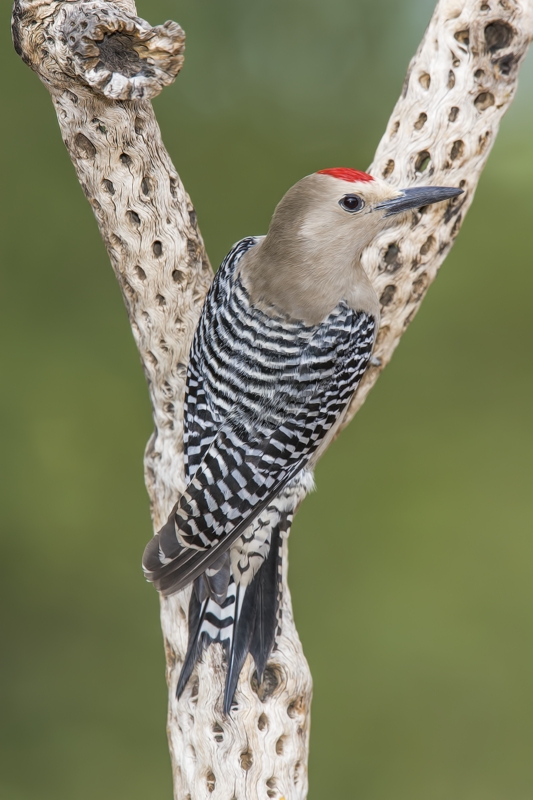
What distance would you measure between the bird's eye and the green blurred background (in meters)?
1.63

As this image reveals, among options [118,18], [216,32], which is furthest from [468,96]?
[216,32]

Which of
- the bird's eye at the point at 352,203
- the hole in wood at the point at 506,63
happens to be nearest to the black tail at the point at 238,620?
the bird's eye at the point at 352,203

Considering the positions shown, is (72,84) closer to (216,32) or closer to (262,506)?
(262,506)

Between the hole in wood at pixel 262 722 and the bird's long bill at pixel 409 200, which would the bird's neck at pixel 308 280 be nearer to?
the bird's long bill at pixel 409 200

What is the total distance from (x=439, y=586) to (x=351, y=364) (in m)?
1.88

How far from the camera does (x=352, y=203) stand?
1.95m

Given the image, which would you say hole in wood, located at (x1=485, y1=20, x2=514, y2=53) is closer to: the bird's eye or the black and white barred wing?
the bird's eye

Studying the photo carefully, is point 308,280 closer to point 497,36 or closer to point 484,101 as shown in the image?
point 484,101

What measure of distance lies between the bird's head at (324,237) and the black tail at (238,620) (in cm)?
75

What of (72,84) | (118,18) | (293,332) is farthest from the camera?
(293,332)

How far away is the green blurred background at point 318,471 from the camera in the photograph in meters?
3.44

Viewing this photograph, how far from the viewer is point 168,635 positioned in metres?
2.26

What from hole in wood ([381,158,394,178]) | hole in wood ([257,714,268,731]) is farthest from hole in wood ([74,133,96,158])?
hole in wood ([257,714,268,731])

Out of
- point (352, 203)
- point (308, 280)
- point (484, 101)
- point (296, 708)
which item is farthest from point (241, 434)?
point (484, 101)
